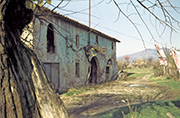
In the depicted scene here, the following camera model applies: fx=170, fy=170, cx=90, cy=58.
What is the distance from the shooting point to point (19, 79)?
102 cm

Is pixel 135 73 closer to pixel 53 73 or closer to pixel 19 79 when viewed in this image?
pixel 53 73

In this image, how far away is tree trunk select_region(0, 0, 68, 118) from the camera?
923 millimetres

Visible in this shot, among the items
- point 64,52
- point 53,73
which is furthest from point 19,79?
point 64,52

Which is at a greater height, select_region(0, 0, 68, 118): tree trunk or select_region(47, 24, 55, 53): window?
select_region(47, 24, 55, 53): window

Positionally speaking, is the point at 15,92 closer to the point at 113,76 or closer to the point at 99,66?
the point at 99,66

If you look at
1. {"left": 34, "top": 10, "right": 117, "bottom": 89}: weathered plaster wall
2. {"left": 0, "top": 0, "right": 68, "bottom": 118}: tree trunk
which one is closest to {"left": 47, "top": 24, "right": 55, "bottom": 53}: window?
{"left": 34, "top": 10, "right": 117, "bottom": 89}: weathered plaster wall

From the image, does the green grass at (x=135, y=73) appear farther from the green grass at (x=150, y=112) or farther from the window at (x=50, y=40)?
the green grass at (x=150, y=112)

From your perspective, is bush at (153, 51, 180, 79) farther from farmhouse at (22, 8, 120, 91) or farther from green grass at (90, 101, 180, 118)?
green grass at (90, 101, 180, 118)

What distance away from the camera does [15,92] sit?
0.95 m

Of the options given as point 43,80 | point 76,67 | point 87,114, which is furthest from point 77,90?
point 43,80

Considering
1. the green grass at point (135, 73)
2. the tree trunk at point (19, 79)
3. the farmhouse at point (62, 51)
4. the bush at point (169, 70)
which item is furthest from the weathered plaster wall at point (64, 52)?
the green grass at point (135, 73)

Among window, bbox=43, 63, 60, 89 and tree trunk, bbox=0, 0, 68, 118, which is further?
window, bbox=43, 63, 60, 89

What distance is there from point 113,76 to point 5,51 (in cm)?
1756

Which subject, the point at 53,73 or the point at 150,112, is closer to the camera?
the point at 150,112
